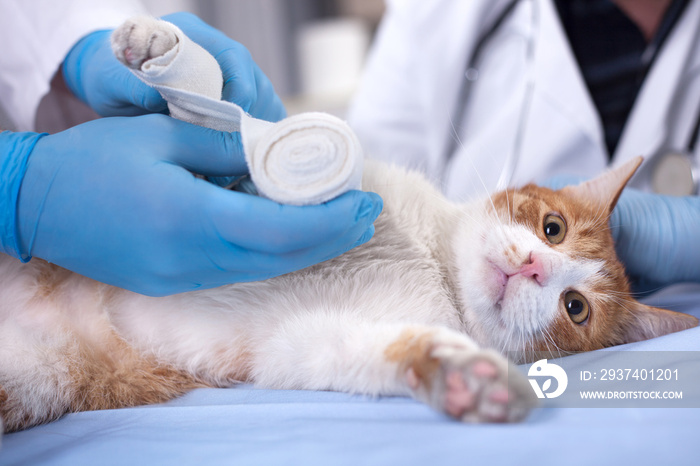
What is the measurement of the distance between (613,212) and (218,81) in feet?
3.75

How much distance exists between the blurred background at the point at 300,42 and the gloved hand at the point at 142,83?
243 centimetres

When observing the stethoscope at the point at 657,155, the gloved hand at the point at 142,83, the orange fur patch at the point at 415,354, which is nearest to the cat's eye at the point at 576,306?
the stethoscope at the point at 657,155

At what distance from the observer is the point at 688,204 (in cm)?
139

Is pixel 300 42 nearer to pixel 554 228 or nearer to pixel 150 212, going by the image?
pixel 554 228

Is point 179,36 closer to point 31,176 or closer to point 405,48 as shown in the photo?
point 31,176

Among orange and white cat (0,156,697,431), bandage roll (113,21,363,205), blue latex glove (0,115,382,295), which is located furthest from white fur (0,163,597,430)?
bandage roll (113,21,363,205)

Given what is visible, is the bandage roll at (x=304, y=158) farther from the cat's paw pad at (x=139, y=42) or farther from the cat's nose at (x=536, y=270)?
the cat's nose at (x=536, y=270)

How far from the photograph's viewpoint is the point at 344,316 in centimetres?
103

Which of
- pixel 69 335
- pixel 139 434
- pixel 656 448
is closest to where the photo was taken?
pixel 656 448

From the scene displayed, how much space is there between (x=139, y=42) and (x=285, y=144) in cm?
32

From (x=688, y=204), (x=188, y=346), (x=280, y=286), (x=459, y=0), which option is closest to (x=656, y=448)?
(x=280, y=286)

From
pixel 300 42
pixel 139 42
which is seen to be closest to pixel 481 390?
pixel 139 42

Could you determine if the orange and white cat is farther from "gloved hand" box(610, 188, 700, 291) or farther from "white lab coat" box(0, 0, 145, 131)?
"white lab coat" box(0, 0, 145, 131)

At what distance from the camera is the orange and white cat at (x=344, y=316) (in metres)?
0.96
